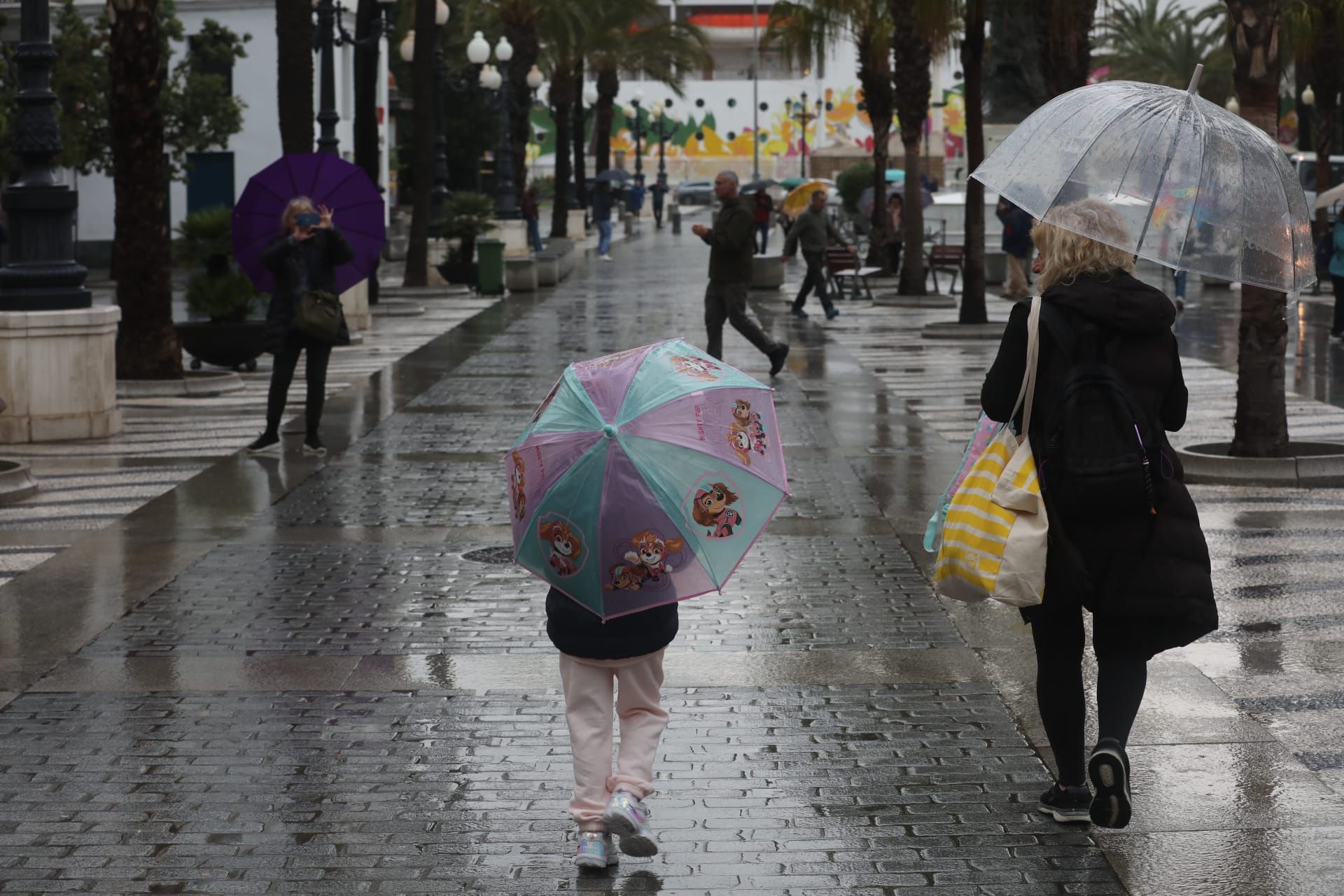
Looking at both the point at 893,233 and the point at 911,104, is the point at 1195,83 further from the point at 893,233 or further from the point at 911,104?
the point at 893,233

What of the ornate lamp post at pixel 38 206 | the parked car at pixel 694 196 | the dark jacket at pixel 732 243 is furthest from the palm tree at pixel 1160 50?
the ornate lamp post at pixel 38 206

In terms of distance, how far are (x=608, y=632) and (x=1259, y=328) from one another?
7452 millimetres

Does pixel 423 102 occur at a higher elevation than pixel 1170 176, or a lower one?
higher

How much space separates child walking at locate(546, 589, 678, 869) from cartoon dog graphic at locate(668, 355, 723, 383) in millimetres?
631

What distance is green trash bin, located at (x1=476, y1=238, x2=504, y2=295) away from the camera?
3044cm

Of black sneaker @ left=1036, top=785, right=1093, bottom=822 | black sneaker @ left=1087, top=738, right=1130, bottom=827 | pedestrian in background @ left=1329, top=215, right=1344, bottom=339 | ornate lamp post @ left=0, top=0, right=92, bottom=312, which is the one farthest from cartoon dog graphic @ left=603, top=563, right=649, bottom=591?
pedestrian in background @ left=1329, top=215, right=1344, bottom=339

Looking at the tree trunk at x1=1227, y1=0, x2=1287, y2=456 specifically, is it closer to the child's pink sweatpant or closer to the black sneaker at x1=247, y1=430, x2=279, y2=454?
the black sneaker at x1=247, y1=430, x2=279, y2=454

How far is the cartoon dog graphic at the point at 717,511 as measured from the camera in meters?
4.60

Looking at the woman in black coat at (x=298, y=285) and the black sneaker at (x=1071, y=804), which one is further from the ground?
the woman in black coat at (x=298, y=285)

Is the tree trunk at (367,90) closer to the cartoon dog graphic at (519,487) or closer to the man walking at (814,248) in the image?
the man walking at (814,248)

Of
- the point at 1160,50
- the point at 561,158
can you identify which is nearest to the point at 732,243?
the point at 561,158

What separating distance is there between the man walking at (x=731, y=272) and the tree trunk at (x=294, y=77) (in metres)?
6.69

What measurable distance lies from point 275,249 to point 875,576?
5.55 meters

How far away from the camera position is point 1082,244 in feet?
16.2
